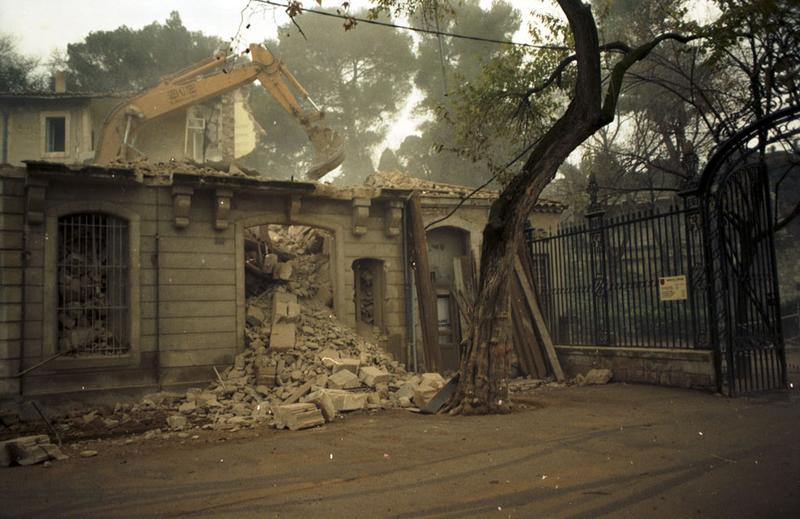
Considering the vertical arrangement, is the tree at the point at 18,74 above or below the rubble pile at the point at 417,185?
above

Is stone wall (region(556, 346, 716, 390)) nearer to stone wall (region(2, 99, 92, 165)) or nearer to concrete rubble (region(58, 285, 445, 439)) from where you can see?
concrete rubble (region(58, 285, 445, 439))

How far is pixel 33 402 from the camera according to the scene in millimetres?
9375

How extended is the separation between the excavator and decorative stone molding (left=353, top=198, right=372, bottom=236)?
3.07 meters

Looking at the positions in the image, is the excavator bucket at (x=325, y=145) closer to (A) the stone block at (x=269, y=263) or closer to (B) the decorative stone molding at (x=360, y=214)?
(B) the decorative stone molding at (x=360, y=214)

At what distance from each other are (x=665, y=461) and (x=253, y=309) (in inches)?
341

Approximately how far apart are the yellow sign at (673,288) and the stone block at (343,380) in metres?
5.35

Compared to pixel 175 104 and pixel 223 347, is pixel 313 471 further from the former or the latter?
pixel 175 104

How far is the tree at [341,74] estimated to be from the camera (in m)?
33.1

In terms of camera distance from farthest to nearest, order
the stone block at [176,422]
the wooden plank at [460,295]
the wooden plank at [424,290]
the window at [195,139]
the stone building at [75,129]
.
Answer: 1. the window at [195,139]
2. the stone building at [75,129]
3. the wooden plank at [460,295]
4. the wooden plank at [424,290]
5. the stone block at [176,422]

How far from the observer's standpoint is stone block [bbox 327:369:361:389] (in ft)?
33.1

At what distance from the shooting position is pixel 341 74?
33938 millimetres

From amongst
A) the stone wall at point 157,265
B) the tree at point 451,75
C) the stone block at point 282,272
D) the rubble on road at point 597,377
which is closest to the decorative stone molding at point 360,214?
the stone wall at point 157,265

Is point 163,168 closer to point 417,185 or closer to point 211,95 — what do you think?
point 211,95

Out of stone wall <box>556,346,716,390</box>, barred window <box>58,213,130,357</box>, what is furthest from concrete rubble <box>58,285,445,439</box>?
stone wall <box>556,346,716,390</box>
